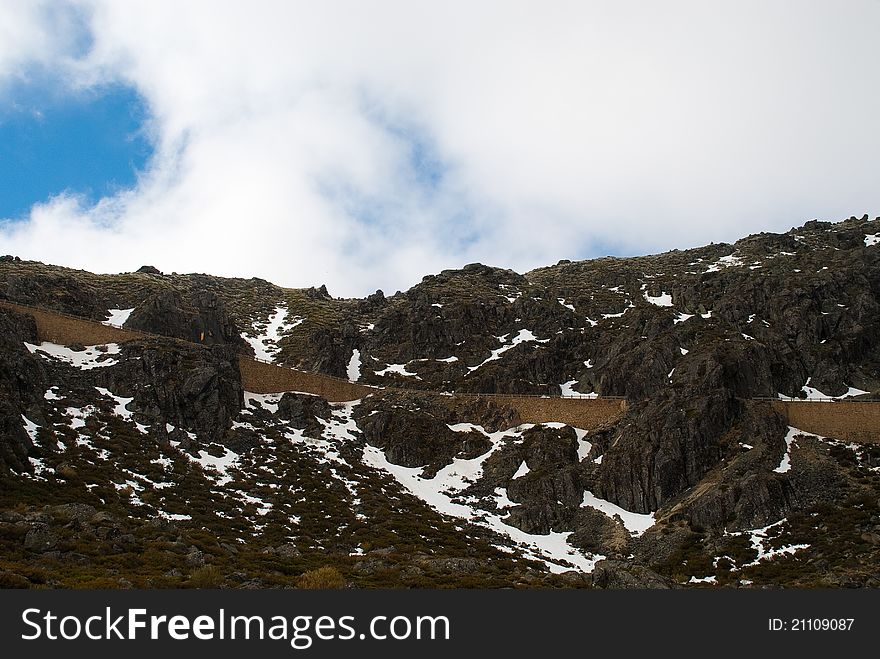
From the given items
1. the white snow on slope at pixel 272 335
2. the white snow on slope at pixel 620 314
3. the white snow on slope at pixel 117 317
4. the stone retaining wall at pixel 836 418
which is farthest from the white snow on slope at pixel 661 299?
the white snow on slope at pixel 117 317

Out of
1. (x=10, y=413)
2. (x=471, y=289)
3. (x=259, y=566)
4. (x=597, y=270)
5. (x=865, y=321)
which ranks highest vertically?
(x=597, y=270)

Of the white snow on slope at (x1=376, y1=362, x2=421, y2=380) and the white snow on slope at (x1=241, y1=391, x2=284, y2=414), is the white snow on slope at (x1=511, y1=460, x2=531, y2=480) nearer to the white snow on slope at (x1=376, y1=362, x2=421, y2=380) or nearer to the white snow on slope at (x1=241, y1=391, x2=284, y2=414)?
the white snow on slope at (x1=241, y1=391, x2=284, y2=414)

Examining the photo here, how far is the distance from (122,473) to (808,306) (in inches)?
3286

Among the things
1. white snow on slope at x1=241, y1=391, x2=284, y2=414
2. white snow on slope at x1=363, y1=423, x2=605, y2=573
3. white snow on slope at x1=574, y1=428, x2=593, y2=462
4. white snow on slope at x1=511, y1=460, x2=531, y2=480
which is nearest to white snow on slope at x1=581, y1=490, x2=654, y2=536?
white snow on slope at x1=363, y1=423, x2=605, y2=573

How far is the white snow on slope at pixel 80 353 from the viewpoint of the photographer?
2104 inches

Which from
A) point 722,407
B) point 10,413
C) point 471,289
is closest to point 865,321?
point 722,407

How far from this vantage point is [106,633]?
47.3 ft

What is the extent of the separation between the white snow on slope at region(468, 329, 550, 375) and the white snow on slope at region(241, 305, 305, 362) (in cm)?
3463

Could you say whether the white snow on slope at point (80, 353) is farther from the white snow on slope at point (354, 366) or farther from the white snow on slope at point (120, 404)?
the white snow on slope at point (354, 366)

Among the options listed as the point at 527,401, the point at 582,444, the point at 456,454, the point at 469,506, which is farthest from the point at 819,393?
the point at 469,506

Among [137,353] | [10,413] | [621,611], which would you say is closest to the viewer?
[621,611]

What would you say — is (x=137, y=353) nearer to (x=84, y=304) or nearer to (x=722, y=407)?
(x=84, y=304)

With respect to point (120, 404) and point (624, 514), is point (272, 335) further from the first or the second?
point (624, 514)

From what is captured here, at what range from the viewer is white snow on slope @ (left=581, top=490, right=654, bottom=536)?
47.3 meters
